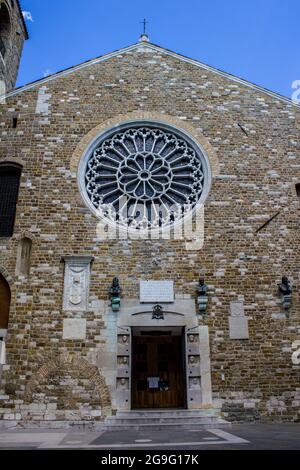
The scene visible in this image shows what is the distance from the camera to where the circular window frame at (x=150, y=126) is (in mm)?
11559

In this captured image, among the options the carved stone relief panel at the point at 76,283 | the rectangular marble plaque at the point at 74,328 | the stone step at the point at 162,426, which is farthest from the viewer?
the carved stone relief panel at the point at 76,283

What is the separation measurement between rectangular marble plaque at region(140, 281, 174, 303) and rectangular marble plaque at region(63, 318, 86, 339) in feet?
5.25

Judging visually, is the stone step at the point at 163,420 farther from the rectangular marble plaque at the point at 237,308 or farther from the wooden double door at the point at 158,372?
the rectangular marble plaque at the point at 237,308

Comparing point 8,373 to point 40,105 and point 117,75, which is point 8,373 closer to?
point 40,105

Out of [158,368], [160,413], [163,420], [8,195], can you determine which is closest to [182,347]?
[158,368]

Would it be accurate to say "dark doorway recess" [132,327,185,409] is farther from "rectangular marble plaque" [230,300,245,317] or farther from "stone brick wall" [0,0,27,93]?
"stone brick wall" [0,0,27,93]

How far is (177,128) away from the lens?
1264 cm

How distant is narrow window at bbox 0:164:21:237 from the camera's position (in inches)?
454

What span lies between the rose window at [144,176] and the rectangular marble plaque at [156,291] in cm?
172

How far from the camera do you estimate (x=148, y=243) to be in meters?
11.3

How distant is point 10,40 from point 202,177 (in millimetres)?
10669

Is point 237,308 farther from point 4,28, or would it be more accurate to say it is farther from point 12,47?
point 4,28

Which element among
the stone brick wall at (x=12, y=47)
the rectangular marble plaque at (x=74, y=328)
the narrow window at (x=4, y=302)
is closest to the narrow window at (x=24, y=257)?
the narrow window at (x=4, y=302)

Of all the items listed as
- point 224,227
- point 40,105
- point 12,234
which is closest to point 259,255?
point 224,227
